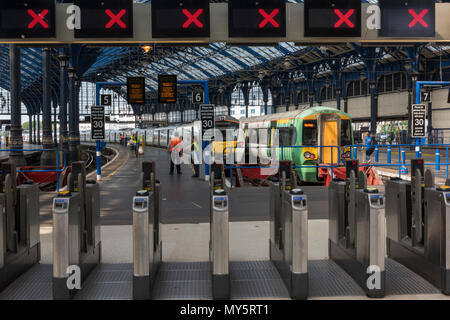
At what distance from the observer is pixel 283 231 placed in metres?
6.04

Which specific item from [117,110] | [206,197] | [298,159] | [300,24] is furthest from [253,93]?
[300,24]

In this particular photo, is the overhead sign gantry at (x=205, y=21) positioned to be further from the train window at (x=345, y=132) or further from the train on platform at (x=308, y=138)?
the train window at (x=345, y=132)

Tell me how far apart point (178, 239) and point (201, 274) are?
2033 mm

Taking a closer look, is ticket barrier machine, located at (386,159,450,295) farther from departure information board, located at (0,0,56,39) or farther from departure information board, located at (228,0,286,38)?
departure information board, located at (0,0,56,39)

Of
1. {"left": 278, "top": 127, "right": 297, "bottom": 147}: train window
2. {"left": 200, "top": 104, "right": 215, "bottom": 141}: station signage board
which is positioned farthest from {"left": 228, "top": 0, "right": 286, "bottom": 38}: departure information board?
{"left": 278, "top": 127, "right": 297, "bottom": 147}: train window

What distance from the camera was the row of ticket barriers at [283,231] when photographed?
5.18 meters

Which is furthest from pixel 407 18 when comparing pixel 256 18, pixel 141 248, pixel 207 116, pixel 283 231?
pixel 207 116

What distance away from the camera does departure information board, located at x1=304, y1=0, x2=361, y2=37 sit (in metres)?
7.78

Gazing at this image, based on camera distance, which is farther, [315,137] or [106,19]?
[315,137]

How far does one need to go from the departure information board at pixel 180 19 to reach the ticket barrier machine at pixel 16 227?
3.25 m

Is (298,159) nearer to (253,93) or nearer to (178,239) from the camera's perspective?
(178,239)

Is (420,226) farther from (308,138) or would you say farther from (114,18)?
(308,138)

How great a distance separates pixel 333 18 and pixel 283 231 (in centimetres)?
386

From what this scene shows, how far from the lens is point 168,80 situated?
57.1 ft
